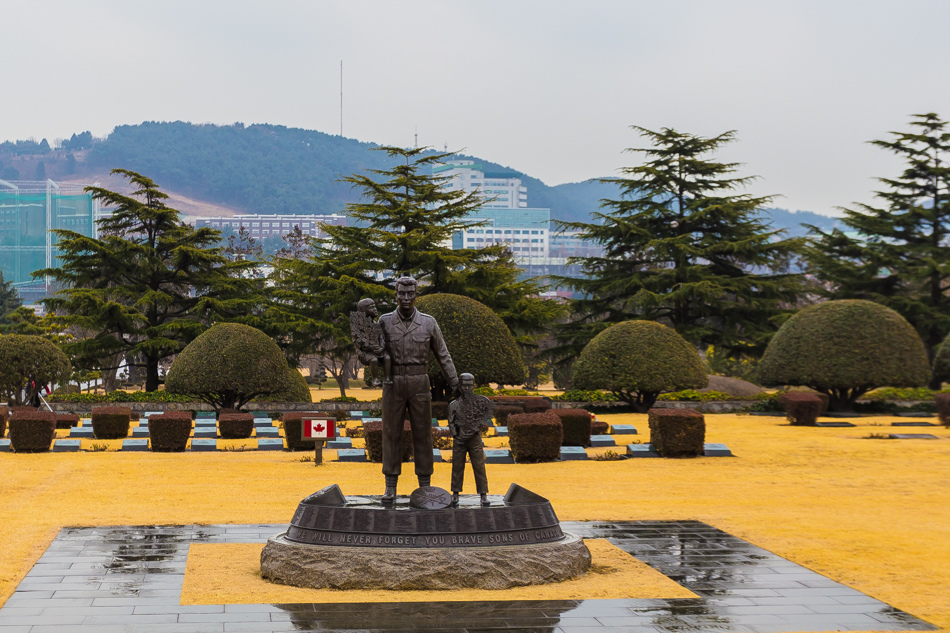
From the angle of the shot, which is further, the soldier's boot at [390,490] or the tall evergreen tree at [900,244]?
the tall evergreen tree at [900,244]

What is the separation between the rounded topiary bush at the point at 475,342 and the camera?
27172 millimetres

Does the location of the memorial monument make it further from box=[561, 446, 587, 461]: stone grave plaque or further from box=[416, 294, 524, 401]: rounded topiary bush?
box=[416, 294, 524, 401]: rounded topiary bush

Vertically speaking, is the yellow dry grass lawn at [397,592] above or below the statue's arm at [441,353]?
below

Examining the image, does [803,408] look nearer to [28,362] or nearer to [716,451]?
[716,451]

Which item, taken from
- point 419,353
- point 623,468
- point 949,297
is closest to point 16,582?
point 419,353

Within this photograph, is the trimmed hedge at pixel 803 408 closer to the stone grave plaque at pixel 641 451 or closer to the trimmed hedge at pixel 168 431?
the stone grave plaque at pixel 641 451

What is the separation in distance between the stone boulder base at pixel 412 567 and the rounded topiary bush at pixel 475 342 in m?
18.8

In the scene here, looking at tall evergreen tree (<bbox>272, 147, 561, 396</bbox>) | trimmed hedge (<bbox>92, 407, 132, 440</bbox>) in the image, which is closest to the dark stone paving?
trimmed hedge (<bbox>92, 407, 132, 440</bbox>)

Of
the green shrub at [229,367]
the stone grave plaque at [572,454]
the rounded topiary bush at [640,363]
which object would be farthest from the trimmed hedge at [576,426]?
the green shrub at [229,367]

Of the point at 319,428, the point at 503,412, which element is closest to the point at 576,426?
the point at 503,412

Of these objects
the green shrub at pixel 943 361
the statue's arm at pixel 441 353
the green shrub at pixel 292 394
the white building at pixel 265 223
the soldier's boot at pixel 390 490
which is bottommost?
the green shrub at pixel 292 394

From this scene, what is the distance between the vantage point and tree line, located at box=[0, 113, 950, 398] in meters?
33.9

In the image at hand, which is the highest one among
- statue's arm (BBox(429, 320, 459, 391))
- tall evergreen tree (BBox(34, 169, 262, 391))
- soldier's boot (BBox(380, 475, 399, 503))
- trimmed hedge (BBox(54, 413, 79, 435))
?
tall evergreen tree (BBox(34, 169, 262, 391))

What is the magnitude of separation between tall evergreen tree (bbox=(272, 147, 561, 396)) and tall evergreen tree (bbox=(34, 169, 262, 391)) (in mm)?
2067
